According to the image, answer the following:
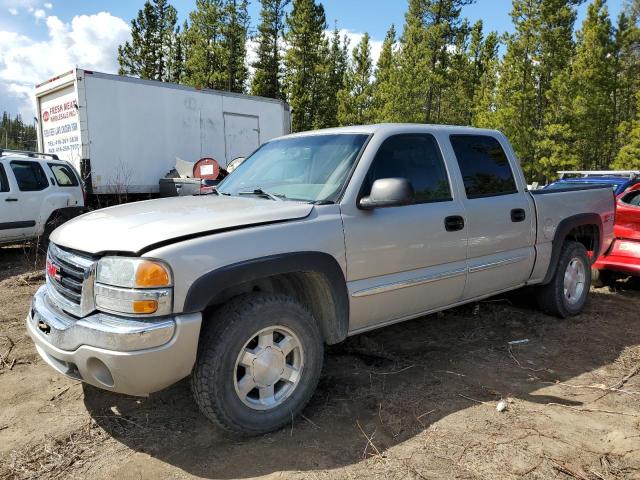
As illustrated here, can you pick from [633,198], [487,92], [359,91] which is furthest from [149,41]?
[633,198]

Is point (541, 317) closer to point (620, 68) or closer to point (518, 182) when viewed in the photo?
point (518, 182)

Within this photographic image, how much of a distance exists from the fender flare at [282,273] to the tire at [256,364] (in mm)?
153

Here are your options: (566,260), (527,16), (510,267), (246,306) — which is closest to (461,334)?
(510,267)

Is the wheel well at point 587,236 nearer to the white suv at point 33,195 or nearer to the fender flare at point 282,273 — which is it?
the fender flare at point 282,273

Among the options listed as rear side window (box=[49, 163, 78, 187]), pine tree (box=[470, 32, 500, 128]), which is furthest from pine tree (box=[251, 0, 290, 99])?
rear side window (box=[49, 163, 78, 187])

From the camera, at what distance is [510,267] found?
14.3ft

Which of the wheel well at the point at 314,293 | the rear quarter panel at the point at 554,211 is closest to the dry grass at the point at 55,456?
the wheel well at the point at 314,293

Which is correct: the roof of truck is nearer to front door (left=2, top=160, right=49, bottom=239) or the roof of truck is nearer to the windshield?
the windshield

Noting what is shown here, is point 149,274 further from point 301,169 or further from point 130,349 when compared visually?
point 301,169

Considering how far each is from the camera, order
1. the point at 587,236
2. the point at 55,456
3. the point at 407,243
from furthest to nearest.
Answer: the point at 587,236 < the point at 407,243 < the point at 55,456

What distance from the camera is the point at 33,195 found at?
8.67 m

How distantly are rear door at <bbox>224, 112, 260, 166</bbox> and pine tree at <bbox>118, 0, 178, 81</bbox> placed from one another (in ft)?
76.0

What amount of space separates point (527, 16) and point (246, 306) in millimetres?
26311

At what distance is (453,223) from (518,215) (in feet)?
3.08
